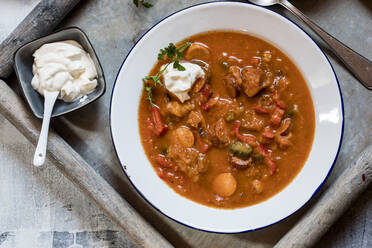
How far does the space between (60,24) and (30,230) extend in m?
2.35

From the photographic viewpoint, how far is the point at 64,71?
4004 mm

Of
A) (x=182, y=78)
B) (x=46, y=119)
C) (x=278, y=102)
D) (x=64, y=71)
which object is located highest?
(x=64, y=71)

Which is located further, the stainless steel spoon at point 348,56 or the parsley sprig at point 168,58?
the stainless steel spoon at point 348,56

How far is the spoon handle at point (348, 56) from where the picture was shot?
421 cm

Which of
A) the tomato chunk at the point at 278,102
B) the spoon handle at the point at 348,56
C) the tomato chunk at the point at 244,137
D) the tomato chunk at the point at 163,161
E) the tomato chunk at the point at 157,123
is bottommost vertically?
the tomato chunk at the point at 163,161

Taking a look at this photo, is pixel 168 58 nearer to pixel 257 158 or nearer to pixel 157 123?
pixel 157 123

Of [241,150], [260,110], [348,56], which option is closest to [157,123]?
[241,150]

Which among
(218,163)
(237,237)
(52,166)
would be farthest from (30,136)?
(237,237)

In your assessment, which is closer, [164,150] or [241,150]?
[241,150]

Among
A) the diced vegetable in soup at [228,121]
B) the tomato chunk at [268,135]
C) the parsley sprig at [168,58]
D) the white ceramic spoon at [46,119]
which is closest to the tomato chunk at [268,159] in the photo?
the diced vegetable in soup at [228,121]

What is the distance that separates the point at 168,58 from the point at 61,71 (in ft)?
3.51

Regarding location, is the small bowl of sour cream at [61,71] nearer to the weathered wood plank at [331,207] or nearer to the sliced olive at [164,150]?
the sliced olive at [164,150]

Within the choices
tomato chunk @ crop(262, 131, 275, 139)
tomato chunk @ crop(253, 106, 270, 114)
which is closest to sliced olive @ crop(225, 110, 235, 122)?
tomato chunk @ crop(253, 106, 270, 114)

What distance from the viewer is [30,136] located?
13.6ft
